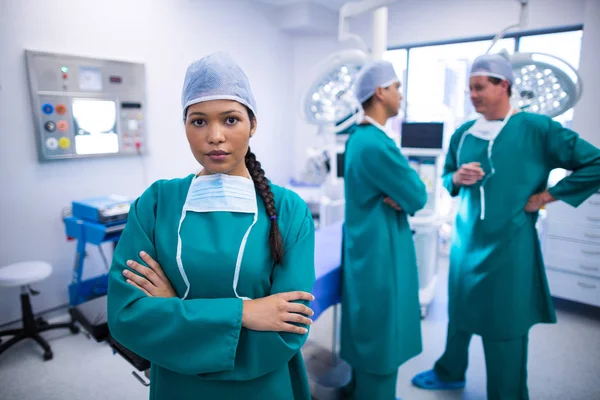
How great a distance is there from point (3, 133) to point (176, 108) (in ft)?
4.40

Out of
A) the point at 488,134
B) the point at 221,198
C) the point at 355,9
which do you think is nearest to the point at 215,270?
the point at 221,198

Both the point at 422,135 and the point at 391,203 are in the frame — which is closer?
the point at 391,203

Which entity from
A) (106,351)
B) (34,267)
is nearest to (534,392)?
(106,351)

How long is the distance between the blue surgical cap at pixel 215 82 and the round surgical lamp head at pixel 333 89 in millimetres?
1424

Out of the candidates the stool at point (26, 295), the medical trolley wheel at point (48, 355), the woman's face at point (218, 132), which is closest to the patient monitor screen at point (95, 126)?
the stool at point (26, 295)

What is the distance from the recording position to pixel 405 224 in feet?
5.76

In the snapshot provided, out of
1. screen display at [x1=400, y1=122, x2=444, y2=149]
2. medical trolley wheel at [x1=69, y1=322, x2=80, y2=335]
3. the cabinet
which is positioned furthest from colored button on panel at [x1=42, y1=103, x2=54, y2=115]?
the cabinet

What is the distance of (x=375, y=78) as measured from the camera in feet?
5.66

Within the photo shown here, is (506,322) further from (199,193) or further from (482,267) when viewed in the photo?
(199,193)

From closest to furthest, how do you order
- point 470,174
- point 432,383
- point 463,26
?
point 470,174 < point 432,383 < point 463,26

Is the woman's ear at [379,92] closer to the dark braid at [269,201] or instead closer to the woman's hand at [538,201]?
the woman's hand at [538,201]

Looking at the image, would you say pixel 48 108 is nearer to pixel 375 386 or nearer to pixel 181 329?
pixel 181 329

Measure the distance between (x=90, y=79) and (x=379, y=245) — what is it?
249 centimetres

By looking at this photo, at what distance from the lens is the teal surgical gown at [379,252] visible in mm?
1624
